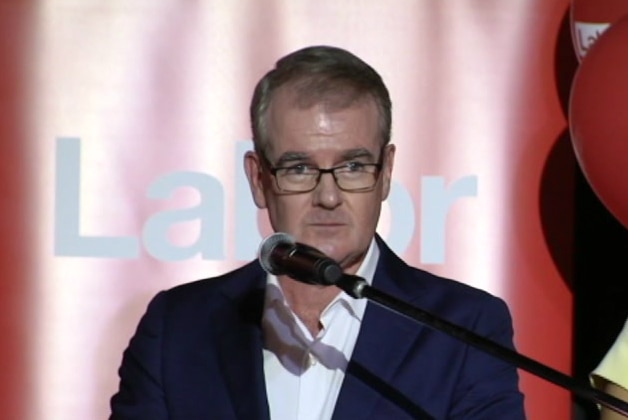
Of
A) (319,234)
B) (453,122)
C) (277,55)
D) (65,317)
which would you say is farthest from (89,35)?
(319,234)

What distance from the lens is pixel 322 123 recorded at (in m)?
2.25

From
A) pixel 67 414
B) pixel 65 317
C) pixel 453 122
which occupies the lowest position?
pixel 67 414

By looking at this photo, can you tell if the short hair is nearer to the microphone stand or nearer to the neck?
the neck

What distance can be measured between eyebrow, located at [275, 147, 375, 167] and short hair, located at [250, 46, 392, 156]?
0.05 metres

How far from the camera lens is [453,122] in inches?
119

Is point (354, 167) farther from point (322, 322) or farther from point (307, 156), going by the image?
point (322, 322)

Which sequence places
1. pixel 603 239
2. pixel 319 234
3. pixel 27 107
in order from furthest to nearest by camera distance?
pixel 603 239
pixel 27 107
pixel 319 234

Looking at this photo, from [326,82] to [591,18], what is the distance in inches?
27.5

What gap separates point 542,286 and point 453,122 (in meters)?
0.38

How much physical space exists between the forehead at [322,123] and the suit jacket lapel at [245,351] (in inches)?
11.2

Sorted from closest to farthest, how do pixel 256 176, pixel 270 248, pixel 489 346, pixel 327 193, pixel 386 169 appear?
pixel 489 346
pixel 270 248
pixel 327 193
pixel 386 169
pixel 256 176

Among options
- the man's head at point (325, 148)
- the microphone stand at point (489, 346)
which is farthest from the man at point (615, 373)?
the microphone stand at point (489, 346)

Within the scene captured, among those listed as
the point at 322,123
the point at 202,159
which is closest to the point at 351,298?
the point at 322,123

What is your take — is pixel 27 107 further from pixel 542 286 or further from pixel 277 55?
pixel 542 286
